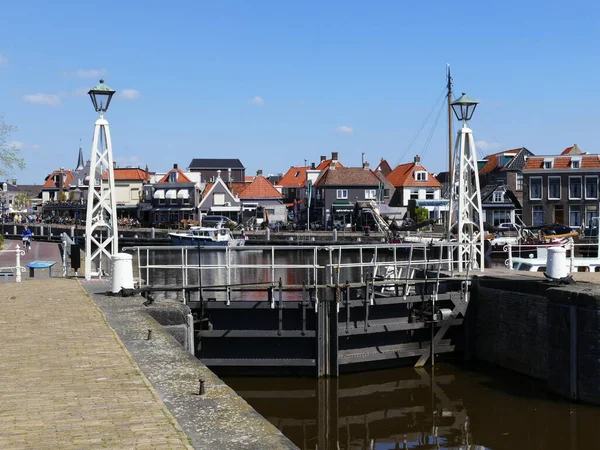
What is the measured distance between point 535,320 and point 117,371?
39.9 feet

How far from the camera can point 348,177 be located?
93125 millimetres

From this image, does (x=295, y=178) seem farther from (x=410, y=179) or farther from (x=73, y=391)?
(x=73, y=391)

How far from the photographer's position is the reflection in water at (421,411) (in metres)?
14.6

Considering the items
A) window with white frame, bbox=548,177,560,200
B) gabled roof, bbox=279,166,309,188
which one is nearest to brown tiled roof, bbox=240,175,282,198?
gabled roof, bbox=279,166,309,188

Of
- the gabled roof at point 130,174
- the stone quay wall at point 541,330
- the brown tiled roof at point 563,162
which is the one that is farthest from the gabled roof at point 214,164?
the stone quay wall at point 541,330

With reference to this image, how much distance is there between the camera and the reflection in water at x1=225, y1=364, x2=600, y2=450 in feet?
47.8

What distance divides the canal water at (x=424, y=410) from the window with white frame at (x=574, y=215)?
5844 centimetres

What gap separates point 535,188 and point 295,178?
4897 cm

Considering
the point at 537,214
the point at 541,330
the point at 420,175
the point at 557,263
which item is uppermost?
the point at 420,175

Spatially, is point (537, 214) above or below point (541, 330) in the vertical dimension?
above

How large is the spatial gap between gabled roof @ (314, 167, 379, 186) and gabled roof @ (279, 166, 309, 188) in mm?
19389

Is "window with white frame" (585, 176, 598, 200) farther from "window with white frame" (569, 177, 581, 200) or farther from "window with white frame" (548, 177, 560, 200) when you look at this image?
"window with white frame" (548, 177, 560, 200)

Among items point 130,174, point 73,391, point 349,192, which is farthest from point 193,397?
point 130,174

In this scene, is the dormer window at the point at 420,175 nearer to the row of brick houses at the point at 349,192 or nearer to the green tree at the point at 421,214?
the row of brick houses at the point at 349,192
